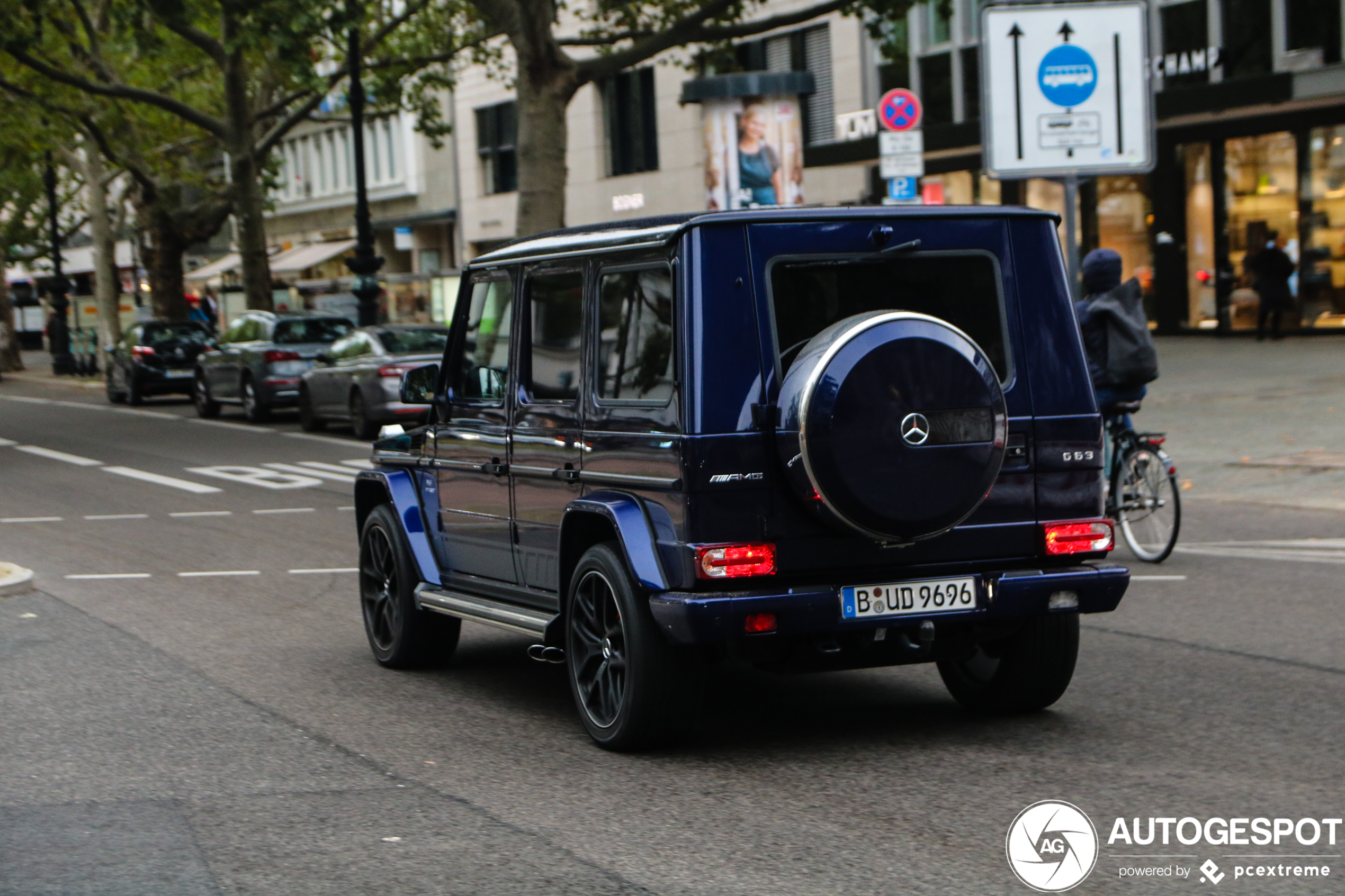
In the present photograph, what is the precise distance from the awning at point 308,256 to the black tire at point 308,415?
126 ft

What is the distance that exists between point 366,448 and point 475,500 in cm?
1428

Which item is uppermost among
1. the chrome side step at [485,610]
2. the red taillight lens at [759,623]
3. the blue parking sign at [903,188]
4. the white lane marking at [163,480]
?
the blue parking sign at [903,188]

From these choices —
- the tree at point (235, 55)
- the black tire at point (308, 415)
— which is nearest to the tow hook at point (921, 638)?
the tree at point (235, 55)

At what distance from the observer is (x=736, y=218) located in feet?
20.1

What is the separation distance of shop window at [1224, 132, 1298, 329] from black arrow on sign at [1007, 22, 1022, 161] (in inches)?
595

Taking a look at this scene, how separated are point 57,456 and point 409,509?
1603 cm

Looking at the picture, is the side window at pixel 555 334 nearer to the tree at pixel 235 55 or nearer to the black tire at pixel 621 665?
the black tire at pixel 621 665

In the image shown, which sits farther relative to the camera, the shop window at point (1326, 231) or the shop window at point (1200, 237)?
the shop window at point (1200, 237)

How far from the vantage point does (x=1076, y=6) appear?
15.2m

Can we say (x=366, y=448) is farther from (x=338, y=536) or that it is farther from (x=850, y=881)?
(x=850, y=881)

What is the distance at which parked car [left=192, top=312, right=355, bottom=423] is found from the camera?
27.4 m

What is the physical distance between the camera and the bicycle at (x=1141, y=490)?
10969 mm

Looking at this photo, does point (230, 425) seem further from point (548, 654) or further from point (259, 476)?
point (548, 654)

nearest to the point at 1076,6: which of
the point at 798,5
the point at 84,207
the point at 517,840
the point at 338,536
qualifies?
the point at 338,536
